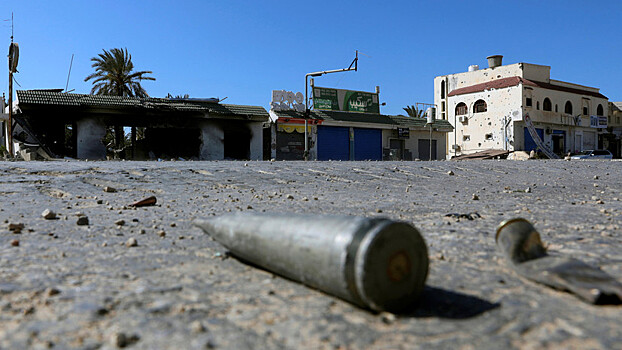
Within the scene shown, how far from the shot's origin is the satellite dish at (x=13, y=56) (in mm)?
21891

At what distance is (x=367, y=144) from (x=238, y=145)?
10444 millimetres

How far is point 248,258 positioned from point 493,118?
40406 millimetres

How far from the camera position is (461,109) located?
41375 millimetres

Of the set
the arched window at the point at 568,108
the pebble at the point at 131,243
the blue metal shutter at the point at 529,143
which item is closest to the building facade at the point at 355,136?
the blue metal shutter at the point at 529,143

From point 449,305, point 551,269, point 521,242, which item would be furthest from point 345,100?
point 449,305

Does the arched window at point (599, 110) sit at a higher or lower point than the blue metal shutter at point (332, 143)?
higher

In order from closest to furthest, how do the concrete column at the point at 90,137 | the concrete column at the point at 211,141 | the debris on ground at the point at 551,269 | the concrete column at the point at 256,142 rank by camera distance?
the debris on ground at the point at 551,269, the concrete column at the point at 90,137, the concrete column at the point at 211,141, the concrete column at the point at 256,142

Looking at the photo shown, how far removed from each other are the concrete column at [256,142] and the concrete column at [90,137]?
8295 millimetres

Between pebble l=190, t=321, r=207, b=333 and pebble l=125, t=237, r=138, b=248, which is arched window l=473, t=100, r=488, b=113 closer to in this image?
pebble l=125, t=237, r=138, b=248

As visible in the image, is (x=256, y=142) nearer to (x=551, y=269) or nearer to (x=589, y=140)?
(x=551, y=269)

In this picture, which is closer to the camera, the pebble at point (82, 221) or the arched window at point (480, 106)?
the pebble at point (82, 221)

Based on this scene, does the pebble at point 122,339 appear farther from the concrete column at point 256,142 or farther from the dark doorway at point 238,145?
the dark doorway at point 238,145

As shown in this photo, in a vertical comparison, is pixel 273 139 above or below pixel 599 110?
below

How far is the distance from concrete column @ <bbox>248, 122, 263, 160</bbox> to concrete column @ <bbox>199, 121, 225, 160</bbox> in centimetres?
188
